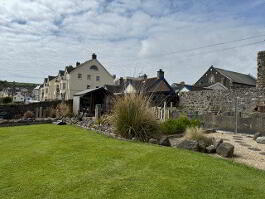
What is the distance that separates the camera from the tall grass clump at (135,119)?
751cm

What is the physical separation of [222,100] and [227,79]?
20936 millimetres

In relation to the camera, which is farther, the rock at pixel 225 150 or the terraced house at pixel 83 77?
the terraced house at pixel 83 77

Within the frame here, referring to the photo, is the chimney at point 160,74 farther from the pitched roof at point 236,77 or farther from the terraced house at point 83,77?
the terraced house at point 83,77

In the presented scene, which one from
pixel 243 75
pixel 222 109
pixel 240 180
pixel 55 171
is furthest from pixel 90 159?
pixel 243 75

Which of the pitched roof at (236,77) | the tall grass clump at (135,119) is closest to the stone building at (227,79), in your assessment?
the pitched roof at (236,77)

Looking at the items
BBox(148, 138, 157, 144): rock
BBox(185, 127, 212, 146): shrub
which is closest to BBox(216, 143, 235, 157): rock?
BBox(185, 127, 212, 146): shrub

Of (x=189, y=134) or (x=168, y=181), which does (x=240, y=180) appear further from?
(x=189, y=134)

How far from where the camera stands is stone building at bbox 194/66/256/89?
33.9 metres

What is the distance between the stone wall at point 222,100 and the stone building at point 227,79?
16757 mm

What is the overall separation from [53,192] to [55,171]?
96cm

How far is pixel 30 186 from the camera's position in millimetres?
3584

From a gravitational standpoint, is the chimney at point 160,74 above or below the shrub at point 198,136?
above

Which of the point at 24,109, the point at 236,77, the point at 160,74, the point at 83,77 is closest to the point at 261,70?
the point at 160,74

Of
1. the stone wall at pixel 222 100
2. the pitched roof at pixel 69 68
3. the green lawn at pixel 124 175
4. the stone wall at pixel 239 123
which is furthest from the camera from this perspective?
the pitched roof at pixel 69 68
